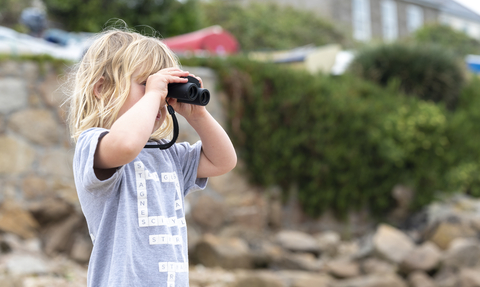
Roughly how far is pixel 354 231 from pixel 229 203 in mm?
2054

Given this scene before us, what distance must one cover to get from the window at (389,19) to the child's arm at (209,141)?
25265mm

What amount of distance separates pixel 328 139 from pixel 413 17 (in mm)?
23406

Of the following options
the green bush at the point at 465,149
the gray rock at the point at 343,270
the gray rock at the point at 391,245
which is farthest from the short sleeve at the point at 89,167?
the green bush at the point at 465,149

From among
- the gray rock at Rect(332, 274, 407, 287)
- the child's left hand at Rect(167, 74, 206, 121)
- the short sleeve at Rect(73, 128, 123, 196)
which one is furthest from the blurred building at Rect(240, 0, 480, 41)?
the short sleeve at Rect(73, 128, 123, 196)

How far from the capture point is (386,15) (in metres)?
25.6

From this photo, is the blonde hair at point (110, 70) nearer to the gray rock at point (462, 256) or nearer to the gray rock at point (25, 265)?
the gray rock at point (25, 265)

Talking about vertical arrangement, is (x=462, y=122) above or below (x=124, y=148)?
above

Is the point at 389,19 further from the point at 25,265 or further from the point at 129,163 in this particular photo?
the point at 129,163

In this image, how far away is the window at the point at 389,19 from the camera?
25391 millimetres

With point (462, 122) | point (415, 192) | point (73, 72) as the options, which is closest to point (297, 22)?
point (462, 122)

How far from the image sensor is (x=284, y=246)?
18.5 feet

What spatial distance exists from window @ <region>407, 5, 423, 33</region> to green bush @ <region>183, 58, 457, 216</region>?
838 inches

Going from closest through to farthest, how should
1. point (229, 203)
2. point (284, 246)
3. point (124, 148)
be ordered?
point (124, 148)
point (284, 246)
point (229, 203)

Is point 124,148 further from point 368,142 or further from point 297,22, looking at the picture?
point 297,22
